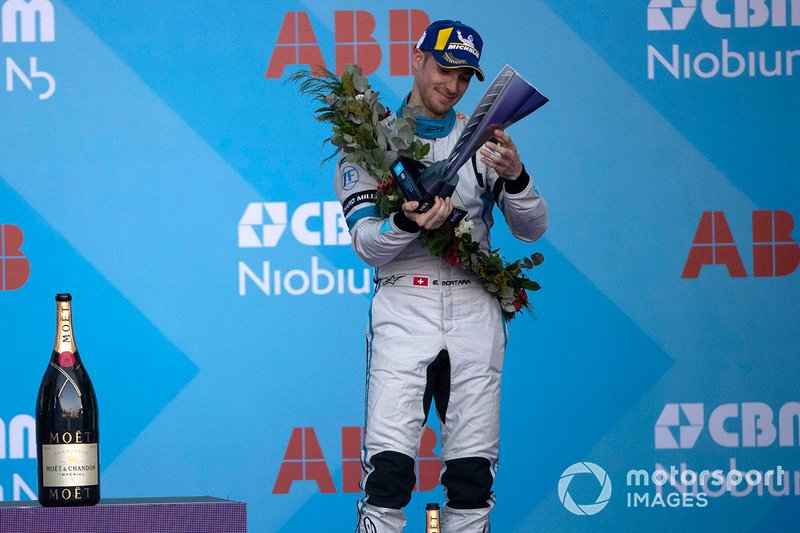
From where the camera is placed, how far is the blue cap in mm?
2768

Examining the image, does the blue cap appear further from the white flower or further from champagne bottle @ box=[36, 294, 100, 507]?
champagne bottle @ box=[36, 294, 100, 507]

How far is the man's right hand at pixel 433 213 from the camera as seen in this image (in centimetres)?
256

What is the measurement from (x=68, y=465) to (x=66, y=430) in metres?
0.12

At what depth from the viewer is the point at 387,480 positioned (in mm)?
2660

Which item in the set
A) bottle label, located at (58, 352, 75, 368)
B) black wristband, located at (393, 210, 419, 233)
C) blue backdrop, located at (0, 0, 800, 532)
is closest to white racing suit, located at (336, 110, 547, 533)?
black wristband, located at (393, 210, 419, 233)

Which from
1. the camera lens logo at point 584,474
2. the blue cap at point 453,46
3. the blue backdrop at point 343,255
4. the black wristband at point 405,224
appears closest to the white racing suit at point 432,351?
the black wristband at point 405,224

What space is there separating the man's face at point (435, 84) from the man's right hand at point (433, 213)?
363 millimetres

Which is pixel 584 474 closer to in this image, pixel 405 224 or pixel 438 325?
pixel 438 325

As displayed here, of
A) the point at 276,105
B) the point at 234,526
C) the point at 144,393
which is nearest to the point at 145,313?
the point at 144,393

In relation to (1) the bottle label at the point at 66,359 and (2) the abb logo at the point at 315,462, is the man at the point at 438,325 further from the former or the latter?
(2) the abb logo at the point at 315,462

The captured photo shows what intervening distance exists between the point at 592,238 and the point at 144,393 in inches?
64.4

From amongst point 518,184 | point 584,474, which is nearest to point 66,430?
point 518,184

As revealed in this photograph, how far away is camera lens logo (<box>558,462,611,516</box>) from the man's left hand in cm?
165

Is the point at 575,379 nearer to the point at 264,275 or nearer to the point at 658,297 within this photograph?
the point at 658,297
